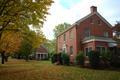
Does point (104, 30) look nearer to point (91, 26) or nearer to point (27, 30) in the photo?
point (91, 26)

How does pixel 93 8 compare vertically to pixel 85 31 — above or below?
above

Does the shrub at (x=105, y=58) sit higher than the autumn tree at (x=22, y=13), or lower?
lower

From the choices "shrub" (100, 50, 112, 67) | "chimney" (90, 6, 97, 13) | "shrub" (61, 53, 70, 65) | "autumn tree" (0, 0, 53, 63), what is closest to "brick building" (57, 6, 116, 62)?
"chimney" (90, 6, 97, 13)

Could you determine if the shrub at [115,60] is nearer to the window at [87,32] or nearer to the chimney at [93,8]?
the window at [87,32]

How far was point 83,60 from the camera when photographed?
3397cm

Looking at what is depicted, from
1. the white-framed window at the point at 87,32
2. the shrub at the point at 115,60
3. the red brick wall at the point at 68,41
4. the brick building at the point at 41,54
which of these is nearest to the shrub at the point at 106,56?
the shrub at the point at 115,60

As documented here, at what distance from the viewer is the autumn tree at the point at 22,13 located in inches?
805

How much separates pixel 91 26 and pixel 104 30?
351 cm

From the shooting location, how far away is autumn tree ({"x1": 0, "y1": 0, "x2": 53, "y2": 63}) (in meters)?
20.4

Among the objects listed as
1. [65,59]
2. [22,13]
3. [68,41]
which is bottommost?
[65,59]

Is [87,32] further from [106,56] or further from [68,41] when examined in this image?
[106,56]

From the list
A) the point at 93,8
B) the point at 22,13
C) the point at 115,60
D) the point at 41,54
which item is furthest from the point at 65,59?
the point at 41,54

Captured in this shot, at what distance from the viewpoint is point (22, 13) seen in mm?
21719

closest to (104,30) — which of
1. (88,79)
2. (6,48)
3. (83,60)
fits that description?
(83,60)
